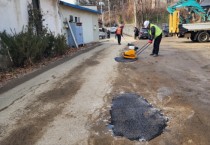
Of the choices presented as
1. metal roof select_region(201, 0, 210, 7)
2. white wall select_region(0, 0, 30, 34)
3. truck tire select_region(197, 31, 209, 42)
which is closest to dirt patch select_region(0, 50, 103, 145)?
white wall select_region(0, 0, 30, 34)

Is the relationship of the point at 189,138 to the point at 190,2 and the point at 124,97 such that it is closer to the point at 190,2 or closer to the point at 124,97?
the point at 124,97

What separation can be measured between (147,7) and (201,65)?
48.9 m

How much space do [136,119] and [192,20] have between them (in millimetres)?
21710

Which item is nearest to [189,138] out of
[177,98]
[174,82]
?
[177,98]

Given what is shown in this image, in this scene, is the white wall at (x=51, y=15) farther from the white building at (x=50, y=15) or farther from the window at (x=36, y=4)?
the window at (x=36, y=4)

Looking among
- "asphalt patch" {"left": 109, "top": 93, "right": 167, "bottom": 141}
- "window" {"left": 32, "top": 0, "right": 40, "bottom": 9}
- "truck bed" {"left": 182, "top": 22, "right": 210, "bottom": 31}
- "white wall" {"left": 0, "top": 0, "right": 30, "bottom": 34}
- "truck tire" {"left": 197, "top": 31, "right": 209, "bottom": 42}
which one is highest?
"window" {"left": 32, "top": 0, "right": 40, "bottom": 9}

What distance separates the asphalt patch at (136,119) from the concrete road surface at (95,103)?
0.14 meters

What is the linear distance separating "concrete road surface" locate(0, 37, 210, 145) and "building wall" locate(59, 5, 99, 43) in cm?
1164

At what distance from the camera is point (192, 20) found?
2502cm

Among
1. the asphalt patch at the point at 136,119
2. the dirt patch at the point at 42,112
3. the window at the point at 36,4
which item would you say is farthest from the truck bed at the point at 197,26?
the asphalt patch at the point at 136,119

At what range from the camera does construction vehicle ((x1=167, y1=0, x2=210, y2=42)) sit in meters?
22.1

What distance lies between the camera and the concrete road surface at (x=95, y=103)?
4.57 metres

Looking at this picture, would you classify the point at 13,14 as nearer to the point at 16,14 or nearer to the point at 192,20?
→ the point at 16,14

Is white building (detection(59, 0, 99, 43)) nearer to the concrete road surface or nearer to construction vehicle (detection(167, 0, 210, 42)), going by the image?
construction vehicle (detection(167, 0, 210, 42))
